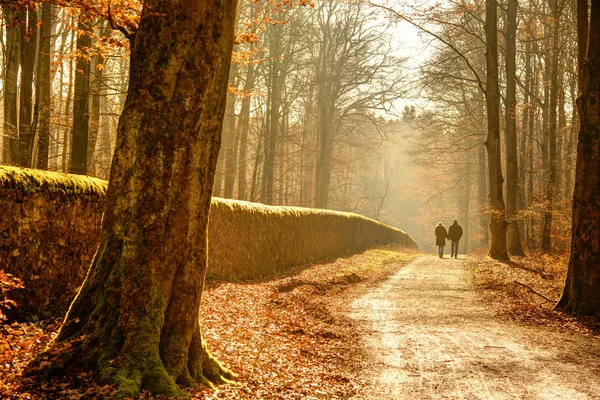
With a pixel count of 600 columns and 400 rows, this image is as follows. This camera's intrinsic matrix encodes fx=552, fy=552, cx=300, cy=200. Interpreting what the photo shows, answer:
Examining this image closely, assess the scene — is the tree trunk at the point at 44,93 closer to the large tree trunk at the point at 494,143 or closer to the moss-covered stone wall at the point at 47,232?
the moss-covered stone wall at the point at 47,232

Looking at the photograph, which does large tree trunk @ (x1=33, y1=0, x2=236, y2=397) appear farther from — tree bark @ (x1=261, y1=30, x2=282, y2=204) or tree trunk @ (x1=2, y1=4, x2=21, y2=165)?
tree bark @ (x1=261, y1=30, x2=282, y2=204)

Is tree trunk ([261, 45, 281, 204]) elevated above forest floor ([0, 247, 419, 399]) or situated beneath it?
elevated above

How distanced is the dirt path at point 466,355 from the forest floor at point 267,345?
0.40m

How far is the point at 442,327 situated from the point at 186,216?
5548mm

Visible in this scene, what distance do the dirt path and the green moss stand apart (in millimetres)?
4677

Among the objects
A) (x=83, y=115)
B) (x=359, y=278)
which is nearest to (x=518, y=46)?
(x=359, y=278)

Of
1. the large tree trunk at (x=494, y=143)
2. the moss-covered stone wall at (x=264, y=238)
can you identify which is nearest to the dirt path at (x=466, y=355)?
the moss-covered stone wall at (x=264, y=238)

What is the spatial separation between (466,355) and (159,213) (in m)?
4.48

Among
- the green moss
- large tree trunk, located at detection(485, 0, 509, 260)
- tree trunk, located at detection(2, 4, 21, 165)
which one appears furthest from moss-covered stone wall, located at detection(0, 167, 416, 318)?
large tree trunk, located at detection(485, 0, 509, 260)

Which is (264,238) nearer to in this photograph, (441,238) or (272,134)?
(272,134)

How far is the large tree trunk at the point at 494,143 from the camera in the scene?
64.8ft

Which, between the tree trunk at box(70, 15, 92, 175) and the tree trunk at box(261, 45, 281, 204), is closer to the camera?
the tree trunk at box(70, 15, 92, 175)

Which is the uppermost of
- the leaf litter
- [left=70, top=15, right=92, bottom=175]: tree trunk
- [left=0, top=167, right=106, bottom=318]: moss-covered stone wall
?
[left=70, top=15, right=92, bottom=175]: tree trunk

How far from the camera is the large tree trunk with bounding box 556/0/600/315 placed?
31.8 ft
